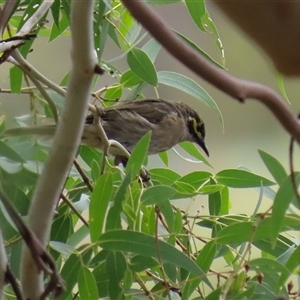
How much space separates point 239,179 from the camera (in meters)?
0.76

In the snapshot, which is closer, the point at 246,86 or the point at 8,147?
the point at 246,86

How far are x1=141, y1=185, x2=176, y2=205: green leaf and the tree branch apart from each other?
151 mm

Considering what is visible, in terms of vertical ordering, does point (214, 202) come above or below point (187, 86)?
below

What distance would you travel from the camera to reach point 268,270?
592mm

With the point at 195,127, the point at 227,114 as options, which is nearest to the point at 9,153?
the point at 227,114

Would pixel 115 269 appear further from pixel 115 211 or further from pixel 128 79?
pixel 128 79

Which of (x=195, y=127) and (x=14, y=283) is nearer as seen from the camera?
(x=14, y=283)

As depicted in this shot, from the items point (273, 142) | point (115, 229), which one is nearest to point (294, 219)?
point (115, 229)

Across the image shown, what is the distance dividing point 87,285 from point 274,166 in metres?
0.23

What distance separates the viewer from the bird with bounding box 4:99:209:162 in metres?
1.38

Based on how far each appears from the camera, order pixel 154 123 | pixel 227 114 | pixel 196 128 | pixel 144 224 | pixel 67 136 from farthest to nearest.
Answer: pixel 196 128 → pixel 154 123 → pixel 227 114 → pixel 144 224 → pixel 67 136

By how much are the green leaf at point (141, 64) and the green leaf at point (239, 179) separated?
161 mm

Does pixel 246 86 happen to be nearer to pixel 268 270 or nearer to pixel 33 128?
pixel 268 270

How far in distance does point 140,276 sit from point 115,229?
192 millimetres
